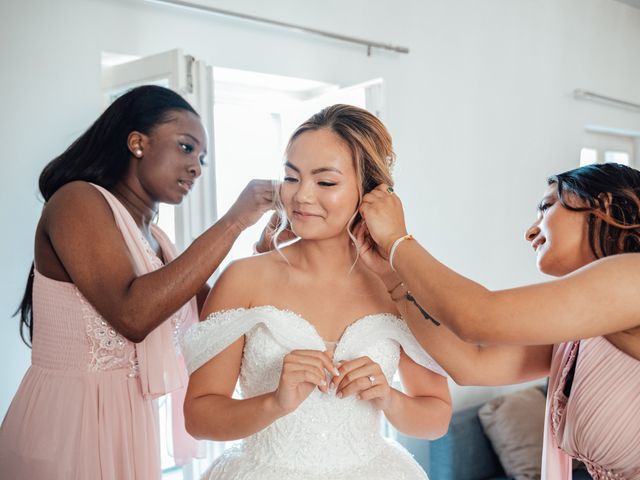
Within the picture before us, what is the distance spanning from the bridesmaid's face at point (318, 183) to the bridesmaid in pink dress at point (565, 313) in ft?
0.31

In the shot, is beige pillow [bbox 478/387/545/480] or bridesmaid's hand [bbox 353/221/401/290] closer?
bridesmaid's hand [bbox 353/221/401/290]

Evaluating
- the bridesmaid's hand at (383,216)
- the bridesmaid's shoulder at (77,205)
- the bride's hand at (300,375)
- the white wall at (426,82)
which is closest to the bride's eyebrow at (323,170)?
the bridesmaid's hand at (383,216)

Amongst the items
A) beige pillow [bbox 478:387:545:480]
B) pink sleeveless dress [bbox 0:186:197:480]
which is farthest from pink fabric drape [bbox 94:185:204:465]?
beige pillow [bbox 478:387:545:480]

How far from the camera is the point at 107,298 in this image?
1.52 metres

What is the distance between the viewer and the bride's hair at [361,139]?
1.47 metres

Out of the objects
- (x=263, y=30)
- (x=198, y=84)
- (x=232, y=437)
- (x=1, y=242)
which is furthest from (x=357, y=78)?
(x=232, y=437)

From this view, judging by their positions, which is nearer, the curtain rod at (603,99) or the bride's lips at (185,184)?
the bride's lips at (185,184)

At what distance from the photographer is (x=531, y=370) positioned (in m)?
1.55

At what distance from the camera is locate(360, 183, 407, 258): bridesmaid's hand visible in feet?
4.34

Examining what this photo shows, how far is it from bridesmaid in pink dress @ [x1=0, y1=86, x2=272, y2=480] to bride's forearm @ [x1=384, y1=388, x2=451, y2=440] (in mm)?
534

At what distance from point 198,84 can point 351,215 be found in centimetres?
104

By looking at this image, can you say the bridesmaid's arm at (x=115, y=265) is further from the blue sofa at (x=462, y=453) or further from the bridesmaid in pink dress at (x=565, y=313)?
the blue sofa at (x=462, y=453)

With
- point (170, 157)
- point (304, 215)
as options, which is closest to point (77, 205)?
point (170, 157)

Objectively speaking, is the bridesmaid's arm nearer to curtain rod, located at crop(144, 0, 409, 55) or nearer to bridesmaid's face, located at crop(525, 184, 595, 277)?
bridesmaid's face, located at crop(525, 184, 595, 277)
